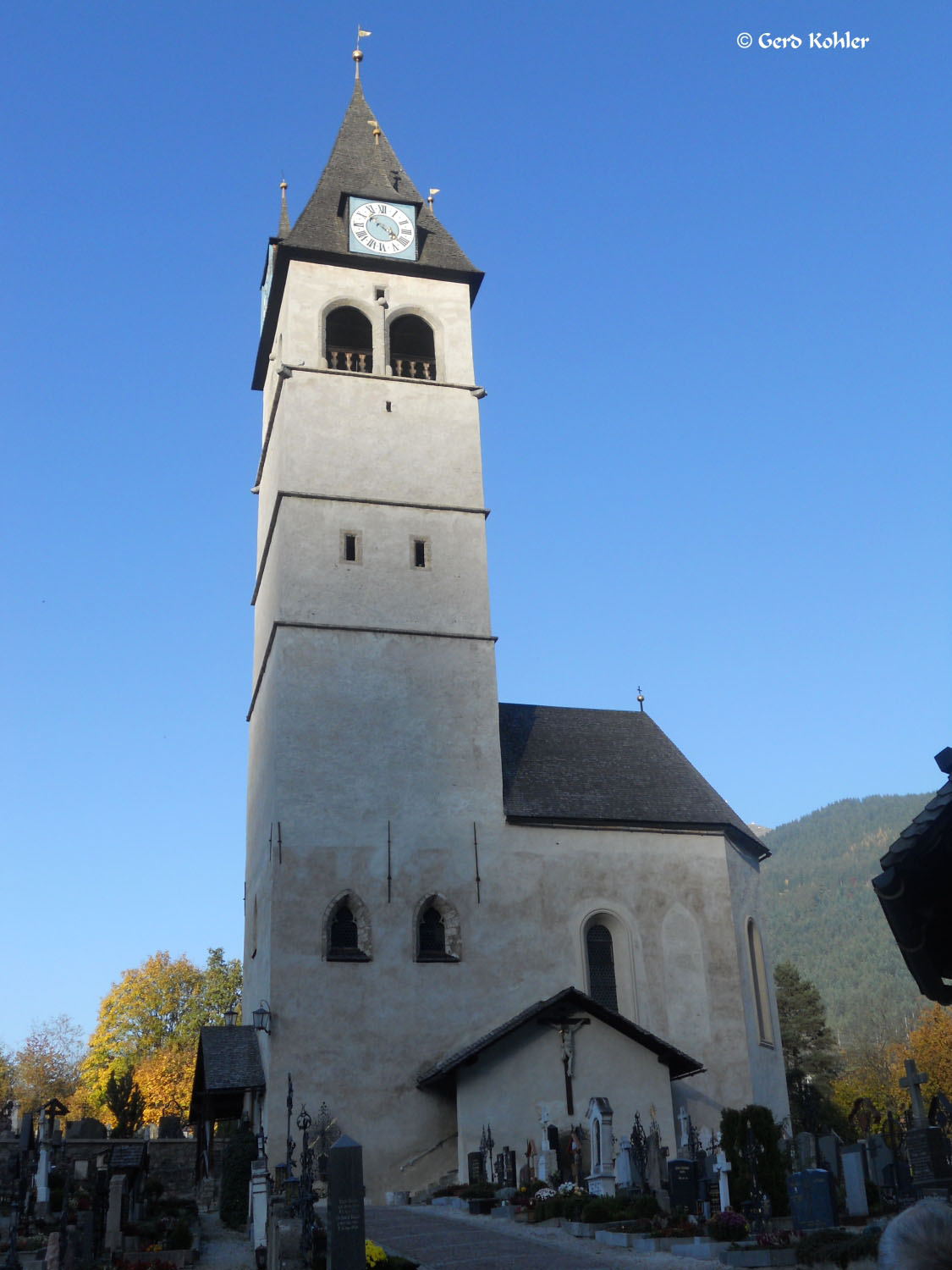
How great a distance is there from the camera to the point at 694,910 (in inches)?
1080

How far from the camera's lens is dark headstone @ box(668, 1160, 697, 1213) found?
55.3ft

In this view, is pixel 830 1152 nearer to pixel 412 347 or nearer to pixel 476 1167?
pixel 476 1167

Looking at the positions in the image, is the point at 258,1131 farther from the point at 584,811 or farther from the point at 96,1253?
the point at 584,811

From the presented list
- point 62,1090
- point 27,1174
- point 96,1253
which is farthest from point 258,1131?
point 62,1090


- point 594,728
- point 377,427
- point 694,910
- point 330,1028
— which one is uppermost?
point 377,427

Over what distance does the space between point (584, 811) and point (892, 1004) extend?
3541 inches

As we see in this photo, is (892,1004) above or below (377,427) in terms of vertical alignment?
Answer: below

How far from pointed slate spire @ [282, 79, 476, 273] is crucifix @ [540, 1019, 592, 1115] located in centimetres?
2031

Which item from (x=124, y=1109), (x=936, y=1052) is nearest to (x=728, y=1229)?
(x=124, y=1109)

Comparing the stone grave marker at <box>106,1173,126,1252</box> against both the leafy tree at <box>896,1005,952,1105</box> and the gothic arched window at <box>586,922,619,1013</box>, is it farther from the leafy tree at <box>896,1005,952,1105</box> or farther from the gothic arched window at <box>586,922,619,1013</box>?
the leafy tree at <box>896,1005,952,1105</box>

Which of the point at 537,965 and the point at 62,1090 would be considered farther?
the point at 62,1090

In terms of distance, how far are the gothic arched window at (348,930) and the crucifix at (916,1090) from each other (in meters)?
12.5

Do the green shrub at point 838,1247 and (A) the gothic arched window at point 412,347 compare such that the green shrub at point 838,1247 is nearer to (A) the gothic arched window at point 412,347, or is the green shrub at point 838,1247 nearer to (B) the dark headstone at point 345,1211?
(B) the dark headstone at point 345,1211

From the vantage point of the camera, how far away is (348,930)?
2534 cm
